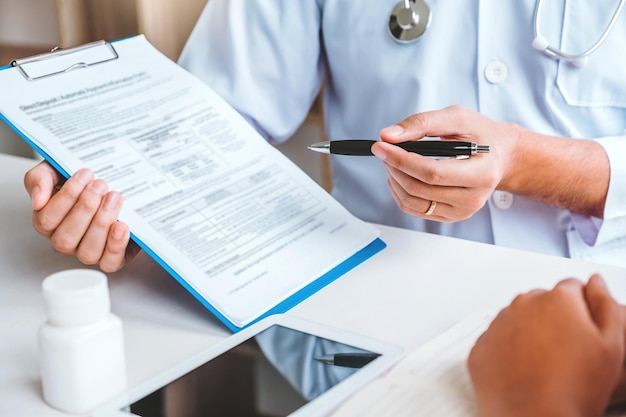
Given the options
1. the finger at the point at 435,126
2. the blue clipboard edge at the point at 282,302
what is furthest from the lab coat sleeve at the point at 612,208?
the blue clipboard edge at the point at 282,302

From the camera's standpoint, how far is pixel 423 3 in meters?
1.06

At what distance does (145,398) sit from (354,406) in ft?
0.50

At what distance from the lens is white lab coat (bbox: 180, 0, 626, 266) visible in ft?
3.40

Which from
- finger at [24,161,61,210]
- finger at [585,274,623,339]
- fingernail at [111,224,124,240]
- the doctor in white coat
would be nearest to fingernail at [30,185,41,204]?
finger at [24,161,61,210]

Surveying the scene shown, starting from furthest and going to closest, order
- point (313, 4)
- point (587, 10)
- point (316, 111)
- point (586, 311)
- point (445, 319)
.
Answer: point (316, 111), point (313, 4), point (587, 10), point (445, 319), point (586, 311)

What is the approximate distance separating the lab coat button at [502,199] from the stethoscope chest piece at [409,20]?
24cm

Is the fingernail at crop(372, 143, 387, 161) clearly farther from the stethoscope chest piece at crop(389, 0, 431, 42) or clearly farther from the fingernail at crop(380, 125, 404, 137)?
the stethoscope chest piece at crop(389, 0, 431, 42)

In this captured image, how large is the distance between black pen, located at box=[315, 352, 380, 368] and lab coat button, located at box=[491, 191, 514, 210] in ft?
1.56

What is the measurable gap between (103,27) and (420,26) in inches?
64.1

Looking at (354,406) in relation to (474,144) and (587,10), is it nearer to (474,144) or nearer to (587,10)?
(474,144)

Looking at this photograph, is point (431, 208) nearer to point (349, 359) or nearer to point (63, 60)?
point (349, 359)

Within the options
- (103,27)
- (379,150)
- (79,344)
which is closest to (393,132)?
(379,150)

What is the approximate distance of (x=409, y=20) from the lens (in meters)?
1.07

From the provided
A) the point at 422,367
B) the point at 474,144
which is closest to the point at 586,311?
the point at 422,367
